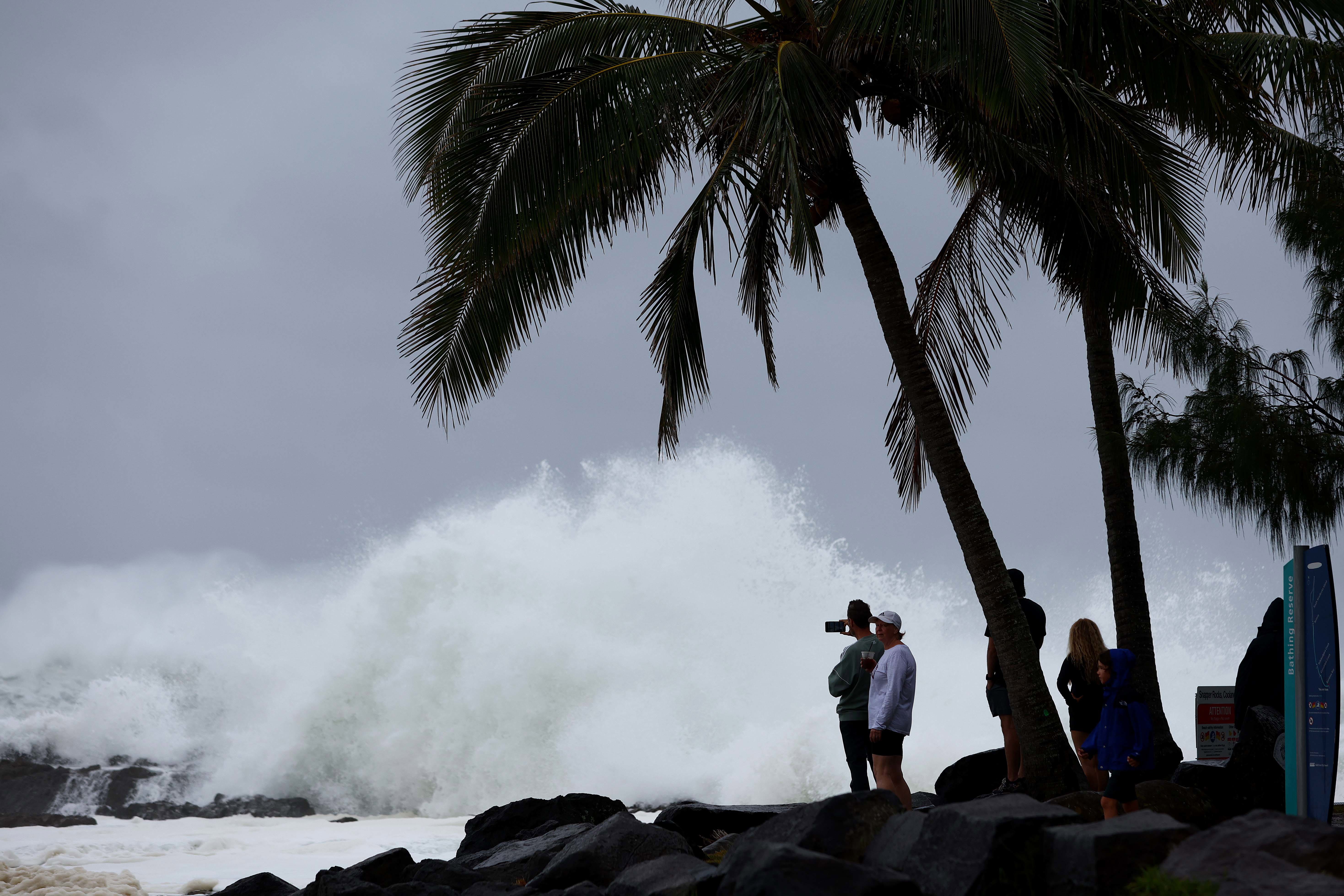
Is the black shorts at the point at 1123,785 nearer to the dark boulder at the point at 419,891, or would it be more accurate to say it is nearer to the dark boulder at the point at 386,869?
the dark boulder at the point at 419,891

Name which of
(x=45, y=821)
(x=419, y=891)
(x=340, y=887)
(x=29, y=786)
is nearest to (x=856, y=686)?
(x=419, y=891)

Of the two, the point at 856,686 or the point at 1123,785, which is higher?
the point at 856,686

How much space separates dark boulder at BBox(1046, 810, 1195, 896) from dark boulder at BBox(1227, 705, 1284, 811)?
3.28m

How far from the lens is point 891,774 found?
731 cm

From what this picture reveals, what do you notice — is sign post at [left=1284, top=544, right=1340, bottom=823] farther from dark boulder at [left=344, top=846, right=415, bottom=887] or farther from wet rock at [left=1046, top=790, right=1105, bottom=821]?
dark boulder at [left=344, top=846, right=415, bottom=887]

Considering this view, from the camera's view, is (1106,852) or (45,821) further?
(45,821)

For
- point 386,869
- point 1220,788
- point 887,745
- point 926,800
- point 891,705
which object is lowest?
point 386,869

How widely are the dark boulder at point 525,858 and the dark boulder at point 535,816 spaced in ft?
3.99

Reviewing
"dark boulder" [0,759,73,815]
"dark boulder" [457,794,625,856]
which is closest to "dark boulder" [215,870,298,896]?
"dark boulder" [457,794,625,856]

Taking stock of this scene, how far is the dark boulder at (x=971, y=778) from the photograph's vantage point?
812 centimetres

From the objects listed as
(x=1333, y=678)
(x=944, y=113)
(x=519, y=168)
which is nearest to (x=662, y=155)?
(x=519, y=168)

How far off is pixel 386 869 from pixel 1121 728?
4664 mm

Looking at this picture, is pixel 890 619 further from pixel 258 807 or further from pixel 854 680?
pixel 258 807

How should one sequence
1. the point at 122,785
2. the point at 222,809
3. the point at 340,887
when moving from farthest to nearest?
the point at 122,785 < the point at 222,809 < the point at 340,887
